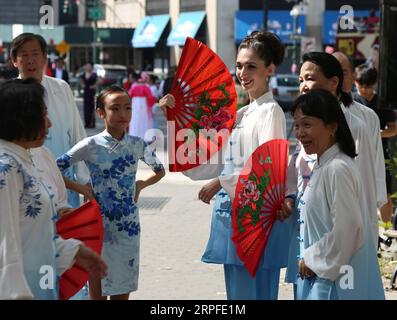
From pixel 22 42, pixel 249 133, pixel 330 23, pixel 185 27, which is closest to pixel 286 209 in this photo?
pixel 249 133

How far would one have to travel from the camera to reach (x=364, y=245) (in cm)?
416

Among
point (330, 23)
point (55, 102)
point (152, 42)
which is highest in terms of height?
point (55, 102)

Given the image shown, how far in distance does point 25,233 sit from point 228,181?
1.61m

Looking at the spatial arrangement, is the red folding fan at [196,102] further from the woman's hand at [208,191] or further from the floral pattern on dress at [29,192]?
the floral pattern on dress at [29,192]

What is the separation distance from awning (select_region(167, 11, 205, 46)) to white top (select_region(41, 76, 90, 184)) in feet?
144

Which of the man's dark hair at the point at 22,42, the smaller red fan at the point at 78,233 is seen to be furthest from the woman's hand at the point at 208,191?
the man's dark hair at the point at 22,42

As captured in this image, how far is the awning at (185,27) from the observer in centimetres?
4994

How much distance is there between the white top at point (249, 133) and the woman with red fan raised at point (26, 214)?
1.43 meters

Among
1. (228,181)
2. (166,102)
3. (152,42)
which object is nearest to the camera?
(228,181)

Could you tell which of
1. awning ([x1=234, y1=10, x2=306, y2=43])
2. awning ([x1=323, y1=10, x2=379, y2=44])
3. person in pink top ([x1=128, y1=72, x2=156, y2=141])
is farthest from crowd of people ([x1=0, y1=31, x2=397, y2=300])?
awning ([x1=234, y1=10, x2=306, y2=43])

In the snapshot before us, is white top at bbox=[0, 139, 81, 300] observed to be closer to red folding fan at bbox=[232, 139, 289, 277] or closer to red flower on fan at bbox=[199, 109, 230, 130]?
red folding fan at bbox=[232, 139, 289, 277]

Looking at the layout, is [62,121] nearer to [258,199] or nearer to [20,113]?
[258,199]

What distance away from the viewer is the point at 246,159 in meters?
5.09

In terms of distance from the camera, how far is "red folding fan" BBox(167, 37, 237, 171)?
211 inches
